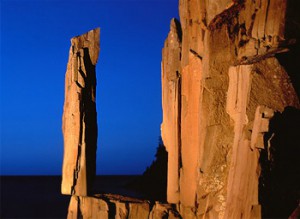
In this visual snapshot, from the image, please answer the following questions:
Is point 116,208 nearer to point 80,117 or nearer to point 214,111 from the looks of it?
point 80,117

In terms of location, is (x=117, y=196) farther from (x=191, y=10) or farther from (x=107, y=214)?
(x=191, y=10)

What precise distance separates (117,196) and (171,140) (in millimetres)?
2185

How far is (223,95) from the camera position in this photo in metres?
9.45

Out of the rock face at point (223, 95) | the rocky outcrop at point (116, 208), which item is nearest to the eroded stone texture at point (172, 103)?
the rock face at point (223, 95)

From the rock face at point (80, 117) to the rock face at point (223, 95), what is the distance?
85.2 inches

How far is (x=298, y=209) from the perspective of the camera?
6273mm

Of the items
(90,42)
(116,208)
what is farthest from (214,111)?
(90,42)

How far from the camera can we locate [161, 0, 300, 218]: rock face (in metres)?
6.95

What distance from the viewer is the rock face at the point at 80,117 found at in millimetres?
11969

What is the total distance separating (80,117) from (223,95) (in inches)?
170

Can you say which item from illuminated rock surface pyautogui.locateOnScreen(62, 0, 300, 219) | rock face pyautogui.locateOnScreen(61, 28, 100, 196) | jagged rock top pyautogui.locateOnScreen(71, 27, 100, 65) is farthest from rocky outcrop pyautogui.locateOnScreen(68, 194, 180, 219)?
jagged rock top pyautogui.locateOnScreen(71, 27, 100, 65)

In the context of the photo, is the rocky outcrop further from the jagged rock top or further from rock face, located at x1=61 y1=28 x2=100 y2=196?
the jagged rock top

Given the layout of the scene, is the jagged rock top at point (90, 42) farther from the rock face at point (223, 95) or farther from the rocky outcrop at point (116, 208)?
the rocky outcrop at point (116, 208)

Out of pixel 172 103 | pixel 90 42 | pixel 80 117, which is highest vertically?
pixel 90 42
